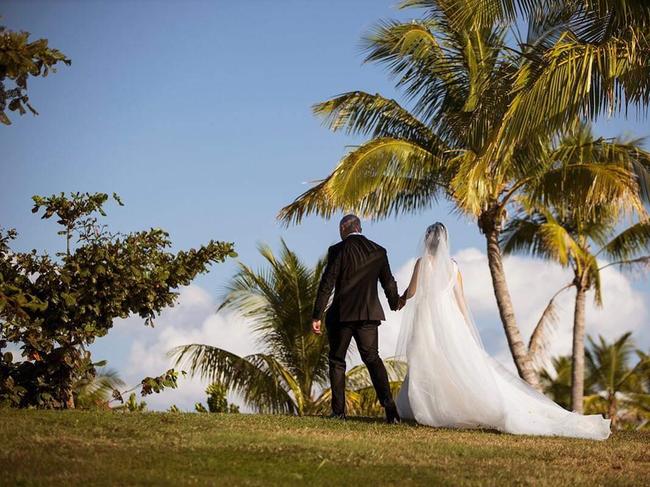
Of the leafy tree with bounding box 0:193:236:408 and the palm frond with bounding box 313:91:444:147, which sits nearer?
the leafy tree with bounding box 0:193:236:408

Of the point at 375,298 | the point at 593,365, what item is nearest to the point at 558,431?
the point at 375,298

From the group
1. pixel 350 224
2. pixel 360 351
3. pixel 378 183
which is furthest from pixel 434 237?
pixel 378 183

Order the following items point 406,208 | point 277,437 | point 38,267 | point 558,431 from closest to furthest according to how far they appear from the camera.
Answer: point 277,437
point 558,431
point 38,267
point 406,208

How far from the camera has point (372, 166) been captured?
2203cm

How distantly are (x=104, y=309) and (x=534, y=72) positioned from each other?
268 inches

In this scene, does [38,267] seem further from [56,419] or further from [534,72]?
[534,72]

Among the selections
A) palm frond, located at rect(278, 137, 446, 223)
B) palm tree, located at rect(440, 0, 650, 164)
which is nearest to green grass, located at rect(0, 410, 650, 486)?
palm tree, located at rect(440, 0, 650, 164)

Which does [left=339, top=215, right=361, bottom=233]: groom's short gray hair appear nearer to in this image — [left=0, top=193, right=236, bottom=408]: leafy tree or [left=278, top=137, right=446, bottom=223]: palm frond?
[left=0, top=193, right=236, bottom=408]: leafy tree

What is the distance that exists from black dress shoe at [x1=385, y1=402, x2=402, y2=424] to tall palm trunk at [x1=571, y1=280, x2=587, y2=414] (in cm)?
1945

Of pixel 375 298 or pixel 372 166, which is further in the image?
pixel 372 166

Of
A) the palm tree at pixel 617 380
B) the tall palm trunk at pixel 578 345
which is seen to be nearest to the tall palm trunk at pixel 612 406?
the palm tree at pixel 617 380

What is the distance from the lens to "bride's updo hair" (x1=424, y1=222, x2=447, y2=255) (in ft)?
38.1

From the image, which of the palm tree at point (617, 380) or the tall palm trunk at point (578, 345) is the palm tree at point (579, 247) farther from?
the palm tree at point (617, 380)

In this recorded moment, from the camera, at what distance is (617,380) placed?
40.0m
